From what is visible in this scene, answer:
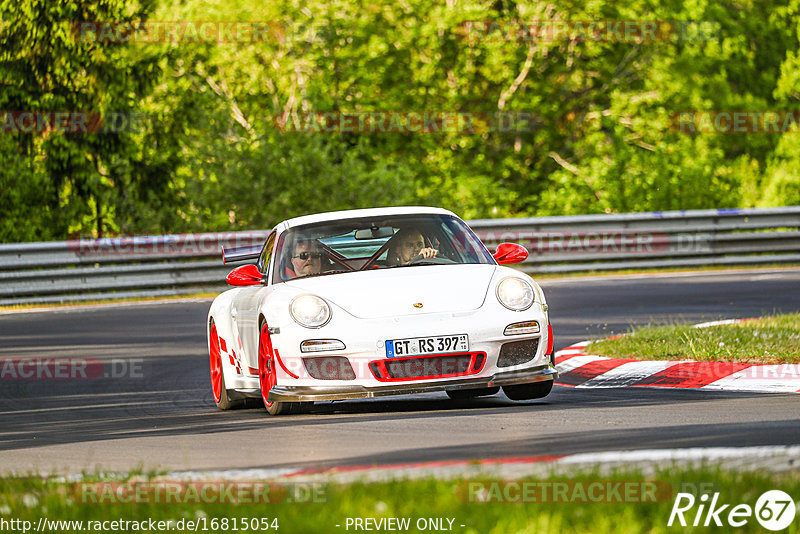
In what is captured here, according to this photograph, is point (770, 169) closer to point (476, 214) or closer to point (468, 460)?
point (476, 214)

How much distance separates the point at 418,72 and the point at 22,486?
96.0ft

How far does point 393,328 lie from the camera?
336 inches

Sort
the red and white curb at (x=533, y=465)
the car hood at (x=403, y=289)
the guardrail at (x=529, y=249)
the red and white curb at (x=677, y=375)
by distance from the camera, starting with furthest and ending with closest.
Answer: the guardrail at (x=529, y=249) < the red and white curb at (x=677, y=375) < the car hood at (x=403, y=289) < the red and white curb at (x=533, y=465)

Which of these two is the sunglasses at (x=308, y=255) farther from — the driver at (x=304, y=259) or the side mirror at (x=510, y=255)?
the side mirror at (x=510, y=255)

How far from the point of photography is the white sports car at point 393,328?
8539 mm

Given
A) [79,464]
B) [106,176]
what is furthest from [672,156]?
[79,464]

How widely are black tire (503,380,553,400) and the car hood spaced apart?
766mm

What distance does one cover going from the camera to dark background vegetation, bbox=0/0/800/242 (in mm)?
25922

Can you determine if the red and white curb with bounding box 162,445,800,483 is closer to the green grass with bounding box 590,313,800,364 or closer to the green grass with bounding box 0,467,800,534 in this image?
the green grass with bounding box 0,467,800,534

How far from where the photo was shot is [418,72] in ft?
114

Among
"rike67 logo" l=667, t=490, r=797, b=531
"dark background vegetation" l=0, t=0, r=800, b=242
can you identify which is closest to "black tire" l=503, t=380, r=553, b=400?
"rike67 logo" l=667, t=490, r=797, b=531

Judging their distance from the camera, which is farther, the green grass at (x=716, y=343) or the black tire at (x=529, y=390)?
the green grass at (x=716, y=343)

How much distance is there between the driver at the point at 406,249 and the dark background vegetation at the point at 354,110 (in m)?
16.3

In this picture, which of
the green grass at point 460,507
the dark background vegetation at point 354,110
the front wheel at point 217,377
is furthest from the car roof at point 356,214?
the dark background vegetation at point 354,110
